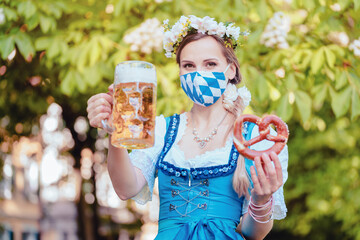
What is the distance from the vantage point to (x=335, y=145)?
775 cm

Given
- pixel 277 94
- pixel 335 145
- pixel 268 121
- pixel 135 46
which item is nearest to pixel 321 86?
pixel 277 94

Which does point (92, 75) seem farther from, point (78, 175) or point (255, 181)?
point (78, 175)

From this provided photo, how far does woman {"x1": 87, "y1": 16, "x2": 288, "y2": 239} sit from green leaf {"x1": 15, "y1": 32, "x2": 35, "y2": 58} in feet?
7.69

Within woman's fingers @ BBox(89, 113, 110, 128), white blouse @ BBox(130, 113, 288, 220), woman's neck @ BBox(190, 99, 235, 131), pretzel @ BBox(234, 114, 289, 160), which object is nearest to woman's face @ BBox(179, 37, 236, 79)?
woman's neck @ BBox(190, 99, 235, 131)

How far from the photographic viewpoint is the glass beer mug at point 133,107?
186cm

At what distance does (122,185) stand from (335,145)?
598 centimetres

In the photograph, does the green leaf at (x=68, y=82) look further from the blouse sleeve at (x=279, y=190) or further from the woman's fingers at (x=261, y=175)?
the woman's fingers at (x=261, y=175)

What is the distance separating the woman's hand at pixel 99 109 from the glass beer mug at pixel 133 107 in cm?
3

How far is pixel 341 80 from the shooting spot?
13.7 ft

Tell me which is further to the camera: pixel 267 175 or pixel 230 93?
pixel 230 93

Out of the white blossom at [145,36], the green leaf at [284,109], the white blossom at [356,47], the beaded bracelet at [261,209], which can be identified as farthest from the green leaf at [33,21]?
the beaded bracelet at [261,209]

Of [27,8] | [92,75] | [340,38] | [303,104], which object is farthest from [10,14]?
[340,38]

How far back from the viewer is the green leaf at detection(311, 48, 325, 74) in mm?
4156

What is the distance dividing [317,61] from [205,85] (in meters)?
2.04
